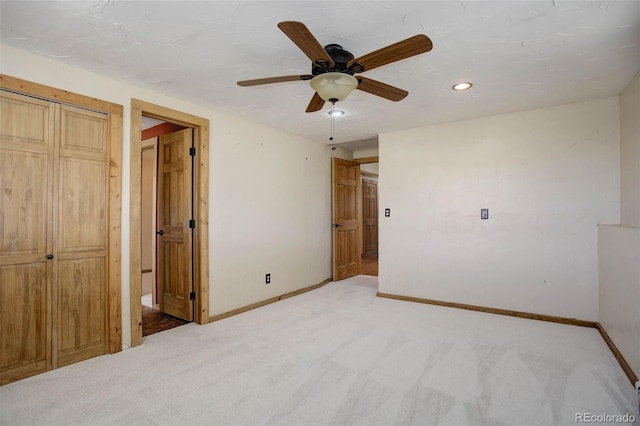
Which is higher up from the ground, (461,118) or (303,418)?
(461,118)

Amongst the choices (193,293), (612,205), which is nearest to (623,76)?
(612,205)

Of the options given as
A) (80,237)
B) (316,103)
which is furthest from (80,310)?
(316,103)

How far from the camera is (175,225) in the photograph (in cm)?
376

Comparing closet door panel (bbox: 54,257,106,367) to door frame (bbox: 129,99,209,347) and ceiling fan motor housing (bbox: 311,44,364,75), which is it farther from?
ceiling fan motor housing (bbox: 311,44,364,75)

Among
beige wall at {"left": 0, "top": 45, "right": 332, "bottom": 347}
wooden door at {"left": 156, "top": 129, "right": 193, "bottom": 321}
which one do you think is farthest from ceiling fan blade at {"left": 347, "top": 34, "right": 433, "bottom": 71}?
wooden door at {"left": 156, "top": 129, "right": 193, "bottom": 321}

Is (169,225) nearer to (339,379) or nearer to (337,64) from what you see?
(339,379)

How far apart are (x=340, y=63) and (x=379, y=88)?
1.17ft

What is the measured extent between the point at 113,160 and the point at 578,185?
14.6 ft

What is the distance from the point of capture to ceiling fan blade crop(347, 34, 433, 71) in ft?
5.37

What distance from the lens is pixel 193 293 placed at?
11.5ft

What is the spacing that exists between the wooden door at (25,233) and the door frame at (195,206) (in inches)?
22.4

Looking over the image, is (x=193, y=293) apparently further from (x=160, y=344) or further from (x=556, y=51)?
(x=556, y=51)

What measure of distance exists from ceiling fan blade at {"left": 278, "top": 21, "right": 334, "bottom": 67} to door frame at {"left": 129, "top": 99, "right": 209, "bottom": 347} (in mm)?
1872

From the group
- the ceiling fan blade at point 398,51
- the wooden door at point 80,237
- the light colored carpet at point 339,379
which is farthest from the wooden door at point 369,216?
the ceiling fan blade at point 398,51
